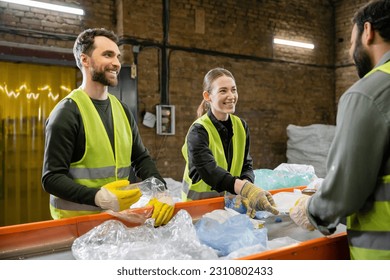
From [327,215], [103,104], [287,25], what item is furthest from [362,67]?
[287,25]

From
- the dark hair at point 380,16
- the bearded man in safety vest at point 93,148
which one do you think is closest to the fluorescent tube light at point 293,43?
the bearded man in safety vest at point 93,148

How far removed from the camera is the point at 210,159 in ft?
6.66

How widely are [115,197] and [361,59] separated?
1043mm

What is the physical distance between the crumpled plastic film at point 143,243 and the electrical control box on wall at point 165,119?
3562 mm

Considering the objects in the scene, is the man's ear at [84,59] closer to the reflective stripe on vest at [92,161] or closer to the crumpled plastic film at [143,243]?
the reflective stripe on vest at [92,161]

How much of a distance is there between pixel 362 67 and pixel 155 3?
4.40m

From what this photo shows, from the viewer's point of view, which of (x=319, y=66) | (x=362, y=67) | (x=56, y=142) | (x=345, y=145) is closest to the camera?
(x=345, y=145)

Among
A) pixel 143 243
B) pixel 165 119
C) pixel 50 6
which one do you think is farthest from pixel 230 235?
pixel 50 6

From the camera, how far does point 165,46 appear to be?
509 cm

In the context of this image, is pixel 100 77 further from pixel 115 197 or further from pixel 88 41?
pixel 115 197

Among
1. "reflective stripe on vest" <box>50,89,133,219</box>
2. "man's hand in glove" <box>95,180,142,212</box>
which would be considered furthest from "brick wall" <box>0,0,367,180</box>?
"man's hand in glove" <box>95,180,142,212</box>

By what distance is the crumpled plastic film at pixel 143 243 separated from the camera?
1.17 metres

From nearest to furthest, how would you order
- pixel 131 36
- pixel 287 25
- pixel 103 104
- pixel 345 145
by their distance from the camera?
pixel 345 145 → pixel 103 104 → pixel 131 36 → pixel 287 25
